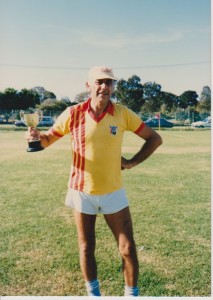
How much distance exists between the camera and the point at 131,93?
58.5m

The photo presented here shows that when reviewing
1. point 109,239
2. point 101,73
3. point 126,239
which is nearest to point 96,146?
point 101,73

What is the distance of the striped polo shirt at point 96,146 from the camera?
3.01 m

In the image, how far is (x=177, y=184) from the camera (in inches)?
325

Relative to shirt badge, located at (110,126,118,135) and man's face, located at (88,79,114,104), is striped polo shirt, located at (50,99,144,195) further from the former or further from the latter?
man's face, located at (88,79,114,104)

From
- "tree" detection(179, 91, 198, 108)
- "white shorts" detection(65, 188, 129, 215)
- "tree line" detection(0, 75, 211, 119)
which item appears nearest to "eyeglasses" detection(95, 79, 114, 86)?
"white shorts" detection(65, 188, 129, 215)

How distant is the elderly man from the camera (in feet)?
9.86

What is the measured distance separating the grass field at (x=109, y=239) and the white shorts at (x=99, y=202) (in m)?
1.02

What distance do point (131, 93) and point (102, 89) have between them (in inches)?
2223

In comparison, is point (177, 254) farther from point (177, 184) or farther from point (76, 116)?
point (177, 184)

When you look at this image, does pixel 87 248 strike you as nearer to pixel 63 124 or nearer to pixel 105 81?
pixel 63 124

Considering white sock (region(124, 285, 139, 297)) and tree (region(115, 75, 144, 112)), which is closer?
white sock (region(124, 285, 139, 297))

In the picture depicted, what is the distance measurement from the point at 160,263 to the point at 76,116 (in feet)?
7.09

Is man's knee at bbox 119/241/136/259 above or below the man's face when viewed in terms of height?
below

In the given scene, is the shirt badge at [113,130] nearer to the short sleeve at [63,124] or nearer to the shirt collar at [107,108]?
the shirt collar at [107,108]
